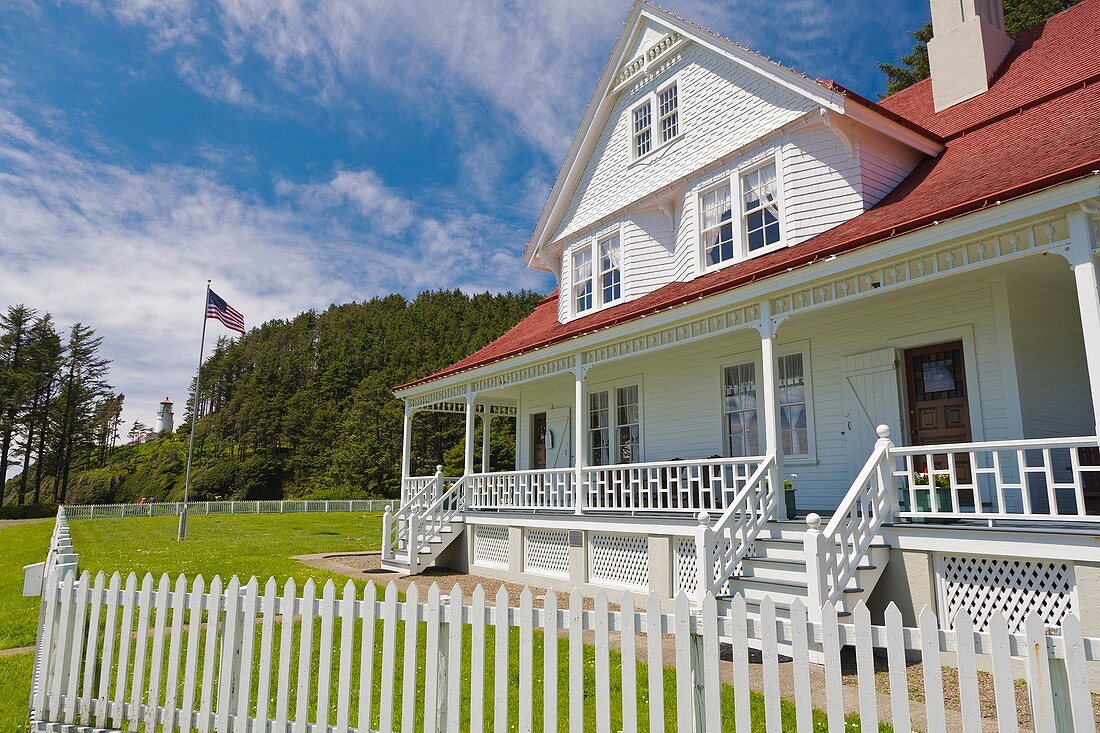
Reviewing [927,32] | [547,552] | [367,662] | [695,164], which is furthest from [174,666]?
[927,32]

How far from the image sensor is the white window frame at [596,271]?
626 inches

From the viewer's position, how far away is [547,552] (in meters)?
14.0

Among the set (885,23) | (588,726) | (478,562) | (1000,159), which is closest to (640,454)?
(478,562)

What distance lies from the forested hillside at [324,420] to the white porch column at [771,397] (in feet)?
159

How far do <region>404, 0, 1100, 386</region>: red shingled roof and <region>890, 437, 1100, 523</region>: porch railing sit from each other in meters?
2.52

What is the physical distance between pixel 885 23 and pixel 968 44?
15332 millimetres

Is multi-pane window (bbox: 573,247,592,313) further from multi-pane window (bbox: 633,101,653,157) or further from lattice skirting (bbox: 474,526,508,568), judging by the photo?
lattice skirting (bbox: 474,526,508,568)

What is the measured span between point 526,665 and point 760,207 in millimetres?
10718

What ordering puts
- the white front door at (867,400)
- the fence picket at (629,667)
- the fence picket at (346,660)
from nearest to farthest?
the fence picket at (629,667) < the fence picket at (346,660) < the white front door at (867,400)

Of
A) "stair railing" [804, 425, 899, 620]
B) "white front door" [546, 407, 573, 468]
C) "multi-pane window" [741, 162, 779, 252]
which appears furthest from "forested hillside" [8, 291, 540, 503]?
"stair railing" [804, 425, 899, 620]

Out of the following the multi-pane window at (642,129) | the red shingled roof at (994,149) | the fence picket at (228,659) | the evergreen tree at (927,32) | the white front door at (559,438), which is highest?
the evergreen tree at (927,32)

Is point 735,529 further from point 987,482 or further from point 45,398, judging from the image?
point 45,398

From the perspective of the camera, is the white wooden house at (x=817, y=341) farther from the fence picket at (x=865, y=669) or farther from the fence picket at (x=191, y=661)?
the fence picket at (x=191, y=661)

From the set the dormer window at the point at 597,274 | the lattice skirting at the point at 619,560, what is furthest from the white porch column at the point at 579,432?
the dormer window at the point at 597,274
